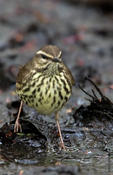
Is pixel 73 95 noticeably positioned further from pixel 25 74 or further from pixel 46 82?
pixel 46 82

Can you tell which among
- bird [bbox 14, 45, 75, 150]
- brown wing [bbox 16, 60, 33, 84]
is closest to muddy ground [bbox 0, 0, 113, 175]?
bird [bbox 14, 45, 75, 150]

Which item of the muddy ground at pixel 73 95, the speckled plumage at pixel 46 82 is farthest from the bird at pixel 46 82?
the muddy ground at pixel 73 95

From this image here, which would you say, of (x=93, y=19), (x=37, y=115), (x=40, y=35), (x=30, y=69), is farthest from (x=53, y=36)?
(x=30, y=69)

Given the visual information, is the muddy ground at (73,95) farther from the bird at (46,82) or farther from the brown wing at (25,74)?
the brown wing at (25,74)

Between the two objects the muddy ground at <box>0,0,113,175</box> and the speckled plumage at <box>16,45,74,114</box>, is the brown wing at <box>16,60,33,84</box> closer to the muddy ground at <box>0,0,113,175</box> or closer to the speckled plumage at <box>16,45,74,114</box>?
the speckled plumage at <box>16,45,74,114</box>

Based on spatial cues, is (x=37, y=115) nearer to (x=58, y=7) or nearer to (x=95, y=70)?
(x=95, y=70)
